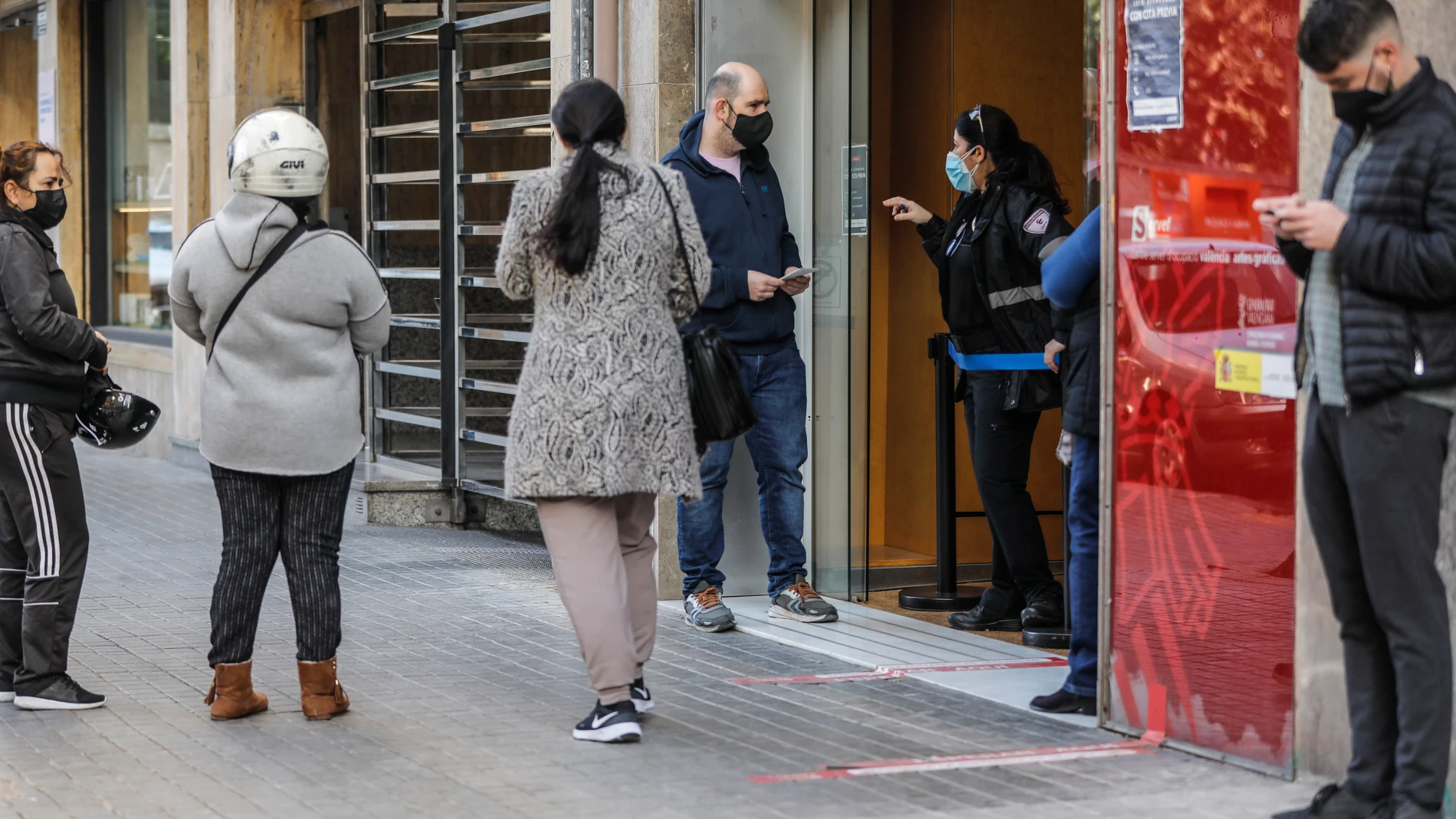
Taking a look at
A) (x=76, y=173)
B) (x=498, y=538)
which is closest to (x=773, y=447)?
(x=498, y=538)

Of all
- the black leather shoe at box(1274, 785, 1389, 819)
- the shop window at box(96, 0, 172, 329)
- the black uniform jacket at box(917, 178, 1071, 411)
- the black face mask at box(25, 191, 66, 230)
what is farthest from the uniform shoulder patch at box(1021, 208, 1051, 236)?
the shop window at box(96, 0, 172, 329)

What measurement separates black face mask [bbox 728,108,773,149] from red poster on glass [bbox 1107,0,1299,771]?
6.98 ft

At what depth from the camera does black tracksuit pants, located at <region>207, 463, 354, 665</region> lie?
19.3 feet

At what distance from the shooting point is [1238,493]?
5176 millimetres

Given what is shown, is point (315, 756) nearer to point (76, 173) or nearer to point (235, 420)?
point (235, 420)

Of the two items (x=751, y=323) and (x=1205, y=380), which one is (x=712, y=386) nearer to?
(x=1205, y=380)

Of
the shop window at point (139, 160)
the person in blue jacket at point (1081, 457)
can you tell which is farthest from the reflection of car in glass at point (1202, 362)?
the shop window at point (139, 160)

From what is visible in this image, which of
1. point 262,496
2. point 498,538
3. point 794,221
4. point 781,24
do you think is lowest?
point 498,538

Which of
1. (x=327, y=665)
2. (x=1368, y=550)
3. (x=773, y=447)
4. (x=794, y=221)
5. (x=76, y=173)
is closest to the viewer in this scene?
(x=1368, y=550)

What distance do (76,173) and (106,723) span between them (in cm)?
1340

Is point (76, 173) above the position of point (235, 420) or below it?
above

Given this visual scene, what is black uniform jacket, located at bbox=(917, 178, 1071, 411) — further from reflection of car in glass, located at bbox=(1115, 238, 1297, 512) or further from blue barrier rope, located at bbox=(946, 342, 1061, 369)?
reflection of car in glass, located at bbox=(1115, 238, 1297, 512)

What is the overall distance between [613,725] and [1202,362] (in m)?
1.94

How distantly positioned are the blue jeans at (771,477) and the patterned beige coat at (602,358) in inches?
78.2
